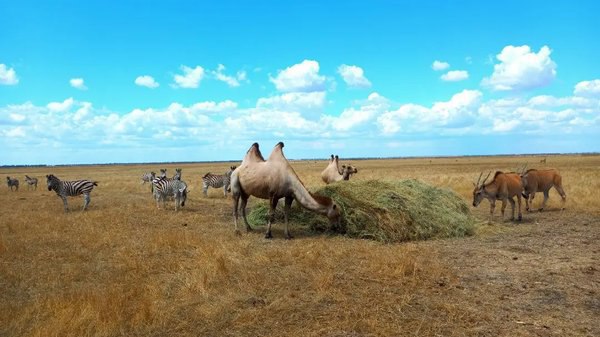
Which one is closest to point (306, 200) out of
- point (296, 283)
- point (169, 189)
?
point (296, 283)

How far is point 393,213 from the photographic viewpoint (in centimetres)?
1188

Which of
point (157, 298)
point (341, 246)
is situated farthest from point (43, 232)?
point (341, 246)

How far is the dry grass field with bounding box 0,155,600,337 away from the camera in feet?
19.1

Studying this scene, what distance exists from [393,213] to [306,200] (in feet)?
7.77

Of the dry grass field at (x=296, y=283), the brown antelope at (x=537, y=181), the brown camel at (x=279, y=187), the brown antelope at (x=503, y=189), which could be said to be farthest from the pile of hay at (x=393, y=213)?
the brown antelope at (x=537, y=181)

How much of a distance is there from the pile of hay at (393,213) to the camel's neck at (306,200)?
76cm

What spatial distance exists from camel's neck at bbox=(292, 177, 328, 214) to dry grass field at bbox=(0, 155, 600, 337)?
0.79m

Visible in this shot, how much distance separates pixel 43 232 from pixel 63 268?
4682 millimetres

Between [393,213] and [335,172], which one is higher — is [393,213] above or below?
below

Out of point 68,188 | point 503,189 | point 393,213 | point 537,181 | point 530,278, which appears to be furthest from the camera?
point 68,188

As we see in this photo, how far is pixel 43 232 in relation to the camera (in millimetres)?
12750

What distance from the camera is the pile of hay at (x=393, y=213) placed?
1168 cm

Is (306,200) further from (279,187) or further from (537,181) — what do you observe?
(537,181)

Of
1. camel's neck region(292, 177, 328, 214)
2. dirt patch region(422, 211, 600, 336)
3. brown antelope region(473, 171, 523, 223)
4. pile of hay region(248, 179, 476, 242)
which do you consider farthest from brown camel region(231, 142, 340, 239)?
brown antelope region(473, 171, 523, 223)
